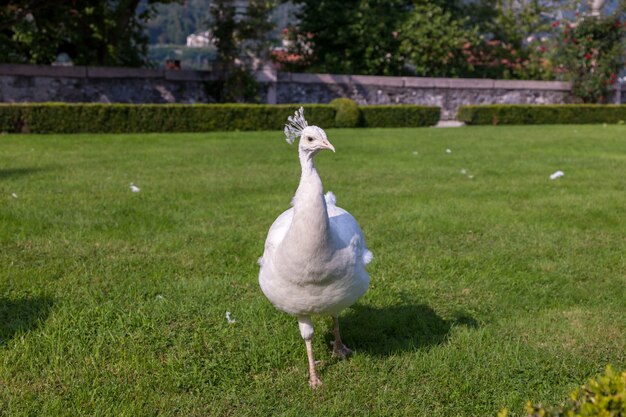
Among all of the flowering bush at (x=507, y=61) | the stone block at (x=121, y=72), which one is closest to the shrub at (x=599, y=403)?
the stone block at (x=121, y=72)

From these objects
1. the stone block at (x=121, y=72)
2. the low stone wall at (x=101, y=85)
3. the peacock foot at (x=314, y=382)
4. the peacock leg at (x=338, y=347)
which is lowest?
the peacock foot at (x=314, y=382)

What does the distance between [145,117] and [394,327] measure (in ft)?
47.5

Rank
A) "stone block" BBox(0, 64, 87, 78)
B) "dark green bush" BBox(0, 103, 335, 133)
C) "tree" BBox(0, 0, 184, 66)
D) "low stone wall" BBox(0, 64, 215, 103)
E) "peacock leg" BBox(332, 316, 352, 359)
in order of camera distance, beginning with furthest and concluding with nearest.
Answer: "low stone wall" BBox(0, 64, 215, 103)
"stone block" BBox(0, 64, 87, 78)
"tree" BBox(0, 0, 184, 66)
"dark green bush" BBox(0, 103, 335, 133)
"peacock leg" BBox(332, 316, 352, 359)

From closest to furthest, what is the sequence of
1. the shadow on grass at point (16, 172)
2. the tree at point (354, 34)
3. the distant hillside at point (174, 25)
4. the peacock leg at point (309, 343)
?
the peacock leg at point (309, 343)
the shadow on grass at point (16, 172)
the tree at point (354, 34)
the distant hillside at point (174, 25)

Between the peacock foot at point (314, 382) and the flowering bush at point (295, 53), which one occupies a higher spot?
the flowering bush at point (295, 53)

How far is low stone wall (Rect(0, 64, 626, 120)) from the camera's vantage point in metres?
19.6

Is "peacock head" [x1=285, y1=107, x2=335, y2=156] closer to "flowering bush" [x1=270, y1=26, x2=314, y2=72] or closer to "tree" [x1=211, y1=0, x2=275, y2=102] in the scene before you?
"tree" [x1=211, y1=0, x2=275, y2=102]

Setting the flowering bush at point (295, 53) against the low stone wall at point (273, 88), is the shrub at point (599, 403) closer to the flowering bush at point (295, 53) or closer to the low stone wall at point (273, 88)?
the low stone wall at point (273, 88)

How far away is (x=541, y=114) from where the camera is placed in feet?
74.0

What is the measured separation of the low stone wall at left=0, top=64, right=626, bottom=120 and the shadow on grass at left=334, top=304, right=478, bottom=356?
59.9 ft

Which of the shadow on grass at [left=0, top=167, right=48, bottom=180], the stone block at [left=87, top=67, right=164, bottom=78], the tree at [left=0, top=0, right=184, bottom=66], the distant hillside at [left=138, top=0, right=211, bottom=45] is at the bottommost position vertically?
the shadow on grass at [left=0, top=167, right=48, bottom=180]

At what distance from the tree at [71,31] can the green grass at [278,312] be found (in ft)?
38.5

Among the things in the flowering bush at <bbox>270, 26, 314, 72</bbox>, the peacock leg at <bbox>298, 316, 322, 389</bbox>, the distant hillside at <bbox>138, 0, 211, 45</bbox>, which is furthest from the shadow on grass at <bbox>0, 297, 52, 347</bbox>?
the distant hillside at <bbox>138, 0, 211, 45</bbox>

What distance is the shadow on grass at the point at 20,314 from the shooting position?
153 inches
